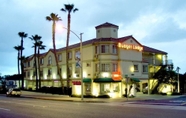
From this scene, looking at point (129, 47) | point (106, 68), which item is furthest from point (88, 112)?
point (129, 47)

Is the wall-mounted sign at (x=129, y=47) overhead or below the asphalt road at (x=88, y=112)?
overhead

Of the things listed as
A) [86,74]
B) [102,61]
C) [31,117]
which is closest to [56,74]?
[86,74]

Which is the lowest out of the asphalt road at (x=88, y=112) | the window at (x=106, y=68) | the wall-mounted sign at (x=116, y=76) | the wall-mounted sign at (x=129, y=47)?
the asphalt road at (x=88, y=112)

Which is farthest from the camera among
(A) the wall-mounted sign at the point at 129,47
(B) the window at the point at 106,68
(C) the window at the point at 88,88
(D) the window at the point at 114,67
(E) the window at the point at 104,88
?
(C) the window at the point at 88,88

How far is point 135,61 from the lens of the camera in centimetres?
4641

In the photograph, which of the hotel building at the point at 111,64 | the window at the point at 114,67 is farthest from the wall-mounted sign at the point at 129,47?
the window at the point at 114,67

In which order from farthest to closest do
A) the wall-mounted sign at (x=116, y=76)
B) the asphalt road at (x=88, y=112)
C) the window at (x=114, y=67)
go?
the window at (x=114, y=67) < the wall-mounted sign at (x=116, y=76) < the asphalt road at (x=88, y=112)

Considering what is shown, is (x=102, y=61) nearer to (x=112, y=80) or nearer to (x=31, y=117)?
(x=112, y=80)

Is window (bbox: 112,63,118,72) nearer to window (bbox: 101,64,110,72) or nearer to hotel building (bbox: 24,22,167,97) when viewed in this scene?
hotel building (bbox: 24,22,167,97)

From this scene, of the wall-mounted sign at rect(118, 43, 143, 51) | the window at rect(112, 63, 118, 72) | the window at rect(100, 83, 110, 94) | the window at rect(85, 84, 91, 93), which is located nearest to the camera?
the window at rect(100, 83, 110, 94)

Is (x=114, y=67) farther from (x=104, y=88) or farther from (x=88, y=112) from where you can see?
(x=88, y=112)

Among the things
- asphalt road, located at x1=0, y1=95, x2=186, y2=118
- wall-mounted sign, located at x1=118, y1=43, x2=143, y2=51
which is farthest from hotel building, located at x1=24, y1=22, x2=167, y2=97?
asphalt road, located at x1=0, y1=95, x2=186, y2=118

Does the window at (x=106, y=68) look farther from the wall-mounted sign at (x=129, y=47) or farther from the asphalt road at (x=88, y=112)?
the asphalt road at (x=88, y=112)

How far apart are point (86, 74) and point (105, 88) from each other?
4475mm
